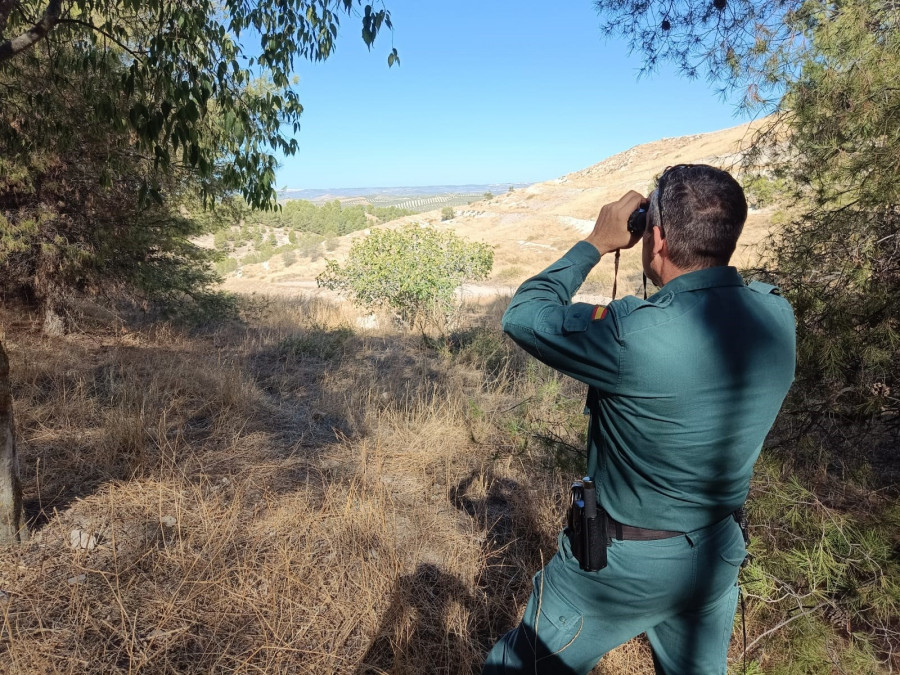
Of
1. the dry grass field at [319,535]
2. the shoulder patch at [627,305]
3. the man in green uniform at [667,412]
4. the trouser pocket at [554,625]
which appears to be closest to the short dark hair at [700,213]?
the man in green uniform at [667,412]

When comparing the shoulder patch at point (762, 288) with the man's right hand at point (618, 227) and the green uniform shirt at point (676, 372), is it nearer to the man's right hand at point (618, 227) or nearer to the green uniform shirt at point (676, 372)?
the green uniform shirt at point (676, 372)

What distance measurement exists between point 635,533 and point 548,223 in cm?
4132

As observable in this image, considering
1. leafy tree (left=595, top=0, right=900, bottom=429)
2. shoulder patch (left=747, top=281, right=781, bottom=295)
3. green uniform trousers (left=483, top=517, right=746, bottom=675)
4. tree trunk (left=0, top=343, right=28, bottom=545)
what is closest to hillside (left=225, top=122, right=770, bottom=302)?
leafy tree (left=595, top=0, right=900, bottom=429)

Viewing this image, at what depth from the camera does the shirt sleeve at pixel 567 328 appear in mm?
1130

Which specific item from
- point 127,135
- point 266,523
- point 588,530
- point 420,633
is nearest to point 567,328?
point 588,530

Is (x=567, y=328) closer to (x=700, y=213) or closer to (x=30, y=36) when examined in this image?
(x=700, y=213)

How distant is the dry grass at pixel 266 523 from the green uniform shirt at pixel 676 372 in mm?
1203

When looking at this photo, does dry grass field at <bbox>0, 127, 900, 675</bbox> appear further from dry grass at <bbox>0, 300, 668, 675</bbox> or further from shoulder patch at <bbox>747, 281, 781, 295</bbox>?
shoulder patch at <bbox>747, 281, 781, 295</bbox>

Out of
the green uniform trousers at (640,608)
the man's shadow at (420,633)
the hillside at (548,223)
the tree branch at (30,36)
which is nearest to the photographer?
the green uniform trousers at (640,608)

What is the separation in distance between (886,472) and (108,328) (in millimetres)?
8618

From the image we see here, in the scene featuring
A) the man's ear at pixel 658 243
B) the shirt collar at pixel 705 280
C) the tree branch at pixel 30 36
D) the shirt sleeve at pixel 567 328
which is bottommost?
the shirt sleeve at pixel 567 328

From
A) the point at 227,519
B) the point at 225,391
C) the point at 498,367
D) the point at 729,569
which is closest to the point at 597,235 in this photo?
the point at 729,569

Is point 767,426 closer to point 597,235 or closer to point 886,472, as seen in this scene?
point 597,235

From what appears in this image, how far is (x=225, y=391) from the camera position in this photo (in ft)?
14.6
